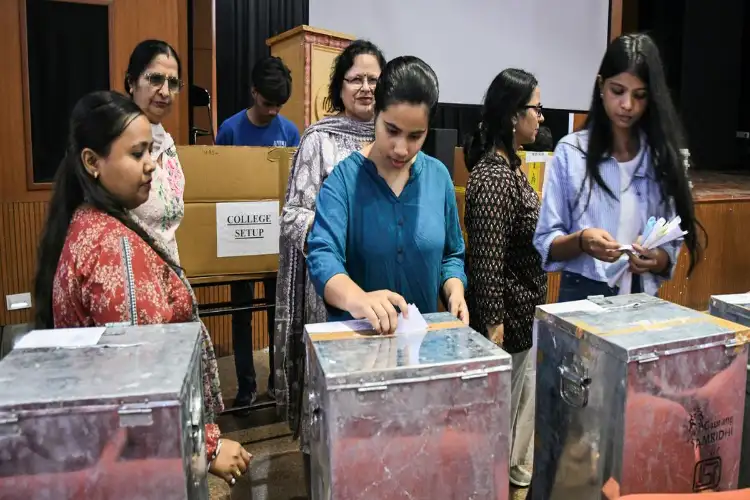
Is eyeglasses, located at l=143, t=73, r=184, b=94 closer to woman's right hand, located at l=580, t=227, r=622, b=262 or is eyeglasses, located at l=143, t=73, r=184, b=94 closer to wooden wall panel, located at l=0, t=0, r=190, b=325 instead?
wooden wall panel, located at l=0, t=0, r=190, b=325

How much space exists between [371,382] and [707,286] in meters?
3.63

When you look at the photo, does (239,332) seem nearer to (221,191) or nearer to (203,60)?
(221,191)

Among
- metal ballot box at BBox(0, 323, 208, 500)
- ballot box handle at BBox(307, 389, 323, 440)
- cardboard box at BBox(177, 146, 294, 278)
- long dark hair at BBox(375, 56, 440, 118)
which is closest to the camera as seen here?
metal ballot box at BBox(0, 323, 208, 500)

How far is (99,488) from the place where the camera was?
71 cm

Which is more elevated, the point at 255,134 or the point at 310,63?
the point at 310,63

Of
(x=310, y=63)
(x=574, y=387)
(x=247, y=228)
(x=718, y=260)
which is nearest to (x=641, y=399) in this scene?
(x=574, y=387)

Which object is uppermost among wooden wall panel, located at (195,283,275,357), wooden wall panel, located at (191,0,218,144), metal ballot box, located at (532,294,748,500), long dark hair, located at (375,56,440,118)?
wooden wall panel, located at (191,0,218,144)

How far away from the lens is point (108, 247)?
959mm

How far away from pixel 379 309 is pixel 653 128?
31.0 inches

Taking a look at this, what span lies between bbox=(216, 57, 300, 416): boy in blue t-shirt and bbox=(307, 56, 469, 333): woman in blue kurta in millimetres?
1190

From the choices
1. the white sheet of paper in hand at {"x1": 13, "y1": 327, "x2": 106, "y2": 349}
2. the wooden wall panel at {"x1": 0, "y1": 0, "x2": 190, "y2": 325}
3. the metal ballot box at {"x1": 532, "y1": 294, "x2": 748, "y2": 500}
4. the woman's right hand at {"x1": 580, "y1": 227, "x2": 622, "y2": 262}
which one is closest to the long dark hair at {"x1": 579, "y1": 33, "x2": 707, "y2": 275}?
the woman's right hand at {"x1": 580, "y1": 227, "x2": 622, "y2": 262}

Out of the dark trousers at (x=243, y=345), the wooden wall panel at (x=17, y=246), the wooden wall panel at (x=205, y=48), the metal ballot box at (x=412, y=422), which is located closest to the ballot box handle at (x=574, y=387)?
the metal ballot box at (x=412, y=422)

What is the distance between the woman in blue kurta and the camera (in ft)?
3.48

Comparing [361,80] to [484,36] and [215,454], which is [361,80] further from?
[484,36]
